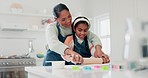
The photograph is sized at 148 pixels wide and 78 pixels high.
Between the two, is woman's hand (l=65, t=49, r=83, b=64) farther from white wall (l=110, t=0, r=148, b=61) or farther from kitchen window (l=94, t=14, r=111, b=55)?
kitchen window (l=94, t=14, r=111, b=55)

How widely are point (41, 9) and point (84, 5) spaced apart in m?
0.95

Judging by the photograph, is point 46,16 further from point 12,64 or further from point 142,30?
point 142,30

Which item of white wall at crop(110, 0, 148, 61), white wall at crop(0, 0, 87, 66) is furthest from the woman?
white wall at crop(0, 0, 87, 66)

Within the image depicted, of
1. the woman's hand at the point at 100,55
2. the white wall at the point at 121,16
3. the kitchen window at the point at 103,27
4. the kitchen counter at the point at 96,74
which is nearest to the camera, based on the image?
the kitchen counter at the point at 96,74

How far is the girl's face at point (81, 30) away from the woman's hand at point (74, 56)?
192 millimetres

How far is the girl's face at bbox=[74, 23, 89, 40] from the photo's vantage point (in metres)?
1.93

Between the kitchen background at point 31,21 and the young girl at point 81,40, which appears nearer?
the young girl at point 81,40

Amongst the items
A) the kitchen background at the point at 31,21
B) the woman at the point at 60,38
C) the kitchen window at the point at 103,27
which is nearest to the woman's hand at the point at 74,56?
the woman at the point at 60,38

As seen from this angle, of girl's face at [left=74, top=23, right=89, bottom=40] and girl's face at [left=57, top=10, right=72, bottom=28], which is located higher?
girl's face at [left=57, top=10, right=72, bottom=28]

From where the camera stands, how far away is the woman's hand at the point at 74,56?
1.74 metres

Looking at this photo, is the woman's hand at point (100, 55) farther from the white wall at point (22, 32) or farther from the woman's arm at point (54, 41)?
the white wall at point (22, 32)

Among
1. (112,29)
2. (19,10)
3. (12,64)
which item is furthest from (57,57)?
→ (19,10)

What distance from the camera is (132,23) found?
0.48 m

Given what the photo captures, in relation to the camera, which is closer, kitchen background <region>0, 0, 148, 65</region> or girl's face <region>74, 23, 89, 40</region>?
girl's face <region>74, 23, 89, 40</region>
